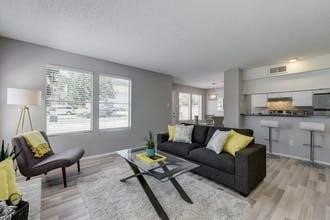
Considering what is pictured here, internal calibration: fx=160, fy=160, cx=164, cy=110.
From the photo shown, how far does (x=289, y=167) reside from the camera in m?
3.32

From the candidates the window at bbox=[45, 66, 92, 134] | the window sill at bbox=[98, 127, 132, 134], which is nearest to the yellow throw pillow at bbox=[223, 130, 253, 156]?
the window sill at bbox=[98, 127, 132, 134]

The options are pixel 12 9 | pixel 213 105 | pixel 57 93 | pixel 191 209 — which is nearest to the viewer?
pixel 191 209

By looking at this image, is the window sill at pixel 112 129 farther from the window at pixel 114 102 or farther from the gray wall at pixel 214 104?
the gray wall at pixel 214 104

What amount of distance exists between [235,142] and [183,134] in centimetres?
119

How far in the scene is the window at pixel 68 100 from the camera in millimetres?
3410

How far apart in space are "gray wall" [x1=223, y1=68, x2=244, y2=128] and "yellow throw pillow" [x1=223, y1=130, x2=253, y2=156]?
7.35ft

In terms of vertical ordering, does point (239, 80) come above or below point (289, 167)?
above

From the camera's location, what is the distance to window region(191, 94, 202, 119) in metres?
8.46

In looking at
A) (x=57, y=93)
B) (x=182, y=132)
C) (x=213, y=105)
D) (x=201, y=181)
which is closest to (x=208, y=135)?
(x=182, y=132)

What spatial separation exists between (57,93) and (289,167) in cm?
515

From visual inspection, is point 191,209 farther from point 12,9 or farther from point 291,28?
point 12,9

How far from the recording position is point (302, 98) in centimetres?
432

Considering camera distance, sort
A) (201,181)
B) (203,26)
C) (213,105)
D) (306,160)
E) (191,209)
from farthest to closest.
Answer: (213,105), (306,160), (201,181), (203,26), (191,209)

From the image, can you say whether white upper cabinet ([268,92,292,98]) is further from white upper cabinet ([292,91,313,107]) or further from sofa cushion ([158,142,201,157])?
sofa cushion ([158,142,201,157])
